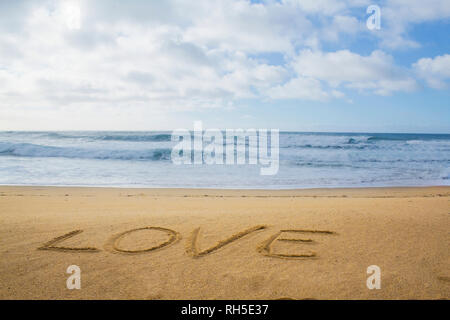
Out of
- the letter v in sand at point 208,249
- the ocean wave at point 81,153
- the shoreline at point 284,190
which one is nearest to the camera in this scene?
the letter v in sand at point 208,249

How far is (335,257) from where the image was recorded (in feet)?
8.97

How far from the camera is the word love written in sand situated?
2.83 meters

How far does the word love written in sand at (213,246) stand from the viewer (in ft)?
9.28

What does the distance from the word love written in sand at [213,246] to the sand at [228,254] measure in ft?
0.04

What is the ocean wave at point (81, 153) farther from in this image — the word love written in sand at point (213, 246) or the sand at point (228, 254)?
the word love written in sand at point (213, 246)

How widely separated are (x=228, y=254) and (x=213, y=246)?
0.22 metres

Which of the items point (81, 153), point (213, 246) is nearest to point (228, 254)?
point (213, 246)

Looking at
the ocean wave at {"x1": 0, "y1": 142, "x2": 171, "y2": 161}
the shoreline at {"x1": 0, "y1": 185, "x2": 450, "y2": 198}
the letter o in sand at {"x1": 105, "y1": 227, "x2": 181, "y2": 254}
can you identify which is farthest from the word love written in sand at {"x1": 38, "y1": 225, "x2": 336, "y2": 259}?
the ocean wave at {"x1": 0, "y1": 142, "x2": 171, "y2": 161}

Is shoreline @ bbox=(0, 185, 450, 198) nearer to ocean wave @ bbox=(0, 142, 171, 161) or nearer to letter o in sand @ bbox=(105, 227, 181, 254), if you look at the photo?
letter o in sand @ bbox=(105, 227, 181, 254)

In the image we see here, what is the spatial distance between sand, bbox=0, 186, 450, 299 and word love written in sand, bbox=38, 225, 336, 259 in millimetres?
11

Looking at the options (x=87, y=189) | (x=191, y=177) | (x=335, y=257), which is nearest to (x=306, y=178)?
(x=191, y=177)

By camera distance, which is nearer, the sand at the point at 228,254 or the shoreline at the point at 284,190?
the sand at the point at 228,254

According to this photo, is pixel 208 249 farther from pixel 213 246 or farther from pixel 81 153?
pixel 81 153

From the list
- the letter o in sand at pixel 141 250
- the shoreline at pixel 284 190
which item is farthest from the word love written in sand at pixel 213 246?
the shoreline at pixel 284 190
